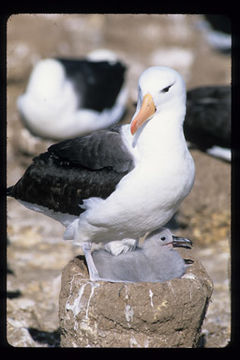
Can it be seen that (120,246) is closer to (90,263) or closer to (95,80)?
(90,263)

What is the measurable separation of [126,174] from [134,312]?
81 centimetres

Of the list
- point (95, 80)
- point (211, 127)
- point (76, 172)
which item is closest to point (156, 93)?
point (76, 172)

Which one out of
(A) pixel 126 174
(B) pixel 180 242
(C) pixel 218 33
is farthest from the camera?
(C) pixel 218 33

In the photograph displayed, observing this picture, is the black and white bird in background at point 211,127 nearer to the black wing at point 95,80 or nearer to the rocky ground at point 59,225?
the rocky ground at point 59,225

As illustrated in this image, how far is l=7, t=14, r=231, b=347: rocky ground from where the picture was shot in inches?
224

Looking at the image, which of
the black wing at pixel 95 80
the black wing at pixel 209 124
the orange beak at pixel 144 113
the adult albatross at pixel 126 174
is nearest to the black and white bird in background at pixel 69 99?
the black wing at pixel 95 80

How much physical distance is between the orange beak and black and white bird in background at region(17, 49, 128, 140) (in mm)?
4879

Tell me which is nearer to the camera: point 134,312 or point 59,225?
point 134,312

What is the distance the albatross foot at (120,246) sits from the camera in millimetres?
4383

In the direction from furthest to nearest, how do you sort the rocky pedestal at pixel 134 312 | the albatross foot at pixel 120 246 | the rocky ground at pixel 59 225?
the rocky ground at pixel 59 225 < the albatross foot at pixel 120 246 < the rocky pedestal at pixel 134 312

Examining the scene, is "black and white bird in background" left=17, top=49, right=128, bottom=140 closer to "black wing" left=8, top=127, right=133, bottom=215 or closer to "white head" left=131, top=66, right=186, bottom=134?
"black wing" left=8, top=127, right=133, bottom=215

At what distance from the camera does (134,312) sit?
13.2 ft

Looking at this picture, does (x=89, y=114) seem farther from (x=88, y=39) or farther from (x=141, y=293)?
(x=141, y=293)

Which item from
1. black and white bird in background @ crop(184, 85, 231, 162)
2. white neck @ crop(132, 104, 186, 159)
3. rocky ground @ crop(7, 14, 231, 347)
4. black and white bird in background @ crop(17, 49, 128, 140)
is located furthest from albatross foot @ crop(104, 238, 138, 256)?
black and white bird in background @ crop(17, 49, 128, 140)
